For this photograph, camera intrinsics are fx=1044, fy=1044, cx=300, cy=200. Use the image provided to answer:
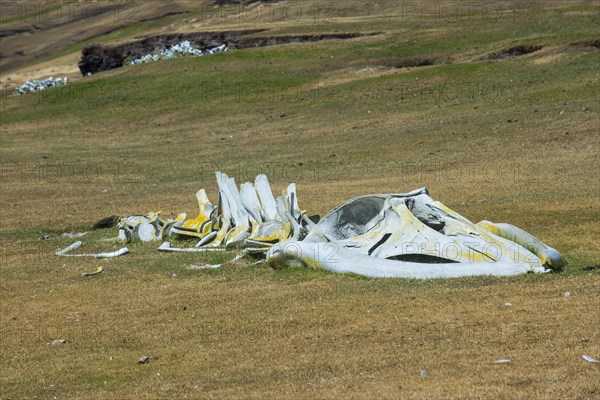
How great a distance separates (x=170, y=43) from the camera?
195 ft

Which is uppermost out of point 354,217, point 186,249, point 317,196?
point 354,217

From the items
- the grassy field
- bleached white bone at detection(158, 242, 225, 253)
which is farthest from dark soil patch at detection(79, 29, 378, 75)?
bleached white bone at detection(158, 242, 225, 253)

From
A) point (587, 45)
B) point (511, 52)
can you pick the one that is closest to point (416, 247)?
point (587, 45)

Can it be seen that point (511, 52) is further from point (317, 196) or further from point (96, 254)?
point (96, 254)

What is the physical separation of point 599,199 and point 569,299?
8393 millimetres

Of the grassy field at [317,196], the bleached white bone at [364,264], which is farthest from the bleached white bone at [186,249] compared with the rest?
the bleached white bone at [364,264]

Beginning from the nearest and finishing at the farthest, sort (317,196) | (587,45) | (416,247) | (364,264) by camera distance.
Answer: (416,247), (364,264), (317,196), (587,45)

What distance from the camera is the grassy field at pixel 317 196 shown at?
9586 mm

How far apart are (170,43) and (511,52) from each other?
24252mm

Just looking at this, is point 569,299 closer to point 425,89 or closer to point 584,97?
point 584,97

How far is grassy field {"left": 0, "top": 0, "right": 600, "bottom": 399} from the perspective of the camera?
9.59 metres

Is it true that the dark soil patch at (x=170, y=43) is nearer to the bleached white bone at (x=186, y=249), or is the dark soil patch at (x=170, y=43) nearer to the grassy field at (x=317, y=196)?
the grassy field at (x=317, y=196)

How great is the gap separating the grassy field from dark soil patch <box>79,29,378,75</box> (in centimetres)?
119

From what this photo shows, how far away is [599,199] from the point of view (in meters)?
18.9
